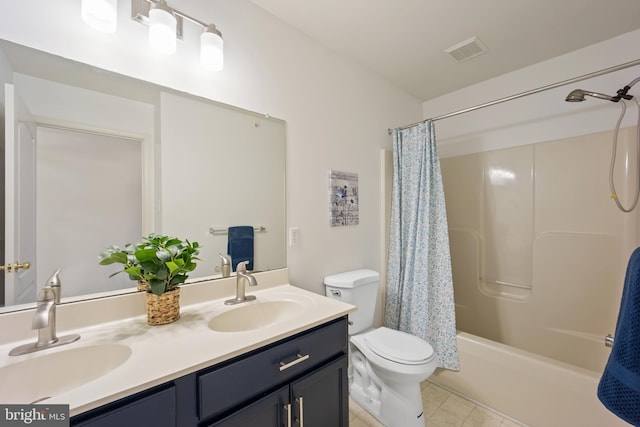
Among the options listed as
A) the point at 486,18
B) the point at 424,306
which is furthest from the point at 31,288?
the point at 486,18

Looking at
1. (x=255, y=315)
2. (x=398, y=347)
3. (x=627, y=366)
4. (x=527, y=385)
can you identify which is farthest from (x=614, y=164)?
(x=255, y=315)

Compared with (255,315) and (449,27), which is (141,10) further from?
(449,27)

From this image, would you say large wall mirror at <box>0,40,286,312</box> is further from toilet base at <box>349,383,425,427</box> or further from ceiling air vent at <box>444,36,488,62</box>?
ceiling air vent at <box>444,36,488,62</box>

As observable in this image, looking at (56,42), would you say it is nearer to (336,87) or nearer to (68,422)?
(68,422)

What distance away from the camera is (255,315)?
121cm

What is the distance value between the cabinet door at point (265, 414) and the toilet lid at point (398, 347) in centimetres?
72

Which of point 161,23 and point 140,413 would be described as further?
point 161,23

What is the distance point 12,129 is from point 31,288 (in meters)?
0.54

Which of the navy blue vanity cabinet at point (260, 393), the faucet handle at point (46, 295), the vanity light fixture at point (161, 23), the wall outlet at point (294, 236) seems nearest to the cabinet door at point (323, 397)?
the navy blue vanity cabinet at point (260, 393)

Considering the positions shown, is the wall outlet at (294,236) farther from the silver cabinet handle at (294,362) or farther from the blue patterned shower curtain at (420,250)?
the blue patterned shower curtain at (420,250)

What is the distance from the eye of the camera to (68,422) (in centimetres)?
53

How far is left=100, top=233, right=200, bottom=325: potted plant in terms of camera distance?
0.91 m

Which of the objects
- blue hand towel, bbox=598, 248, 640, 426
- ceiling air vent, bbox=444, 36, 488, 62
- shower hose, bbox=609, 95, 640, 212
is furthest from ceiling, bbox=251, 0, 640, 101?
blue hand towel, bbox=598, 248, 640, 426

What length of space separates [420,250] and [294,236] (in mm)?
990
